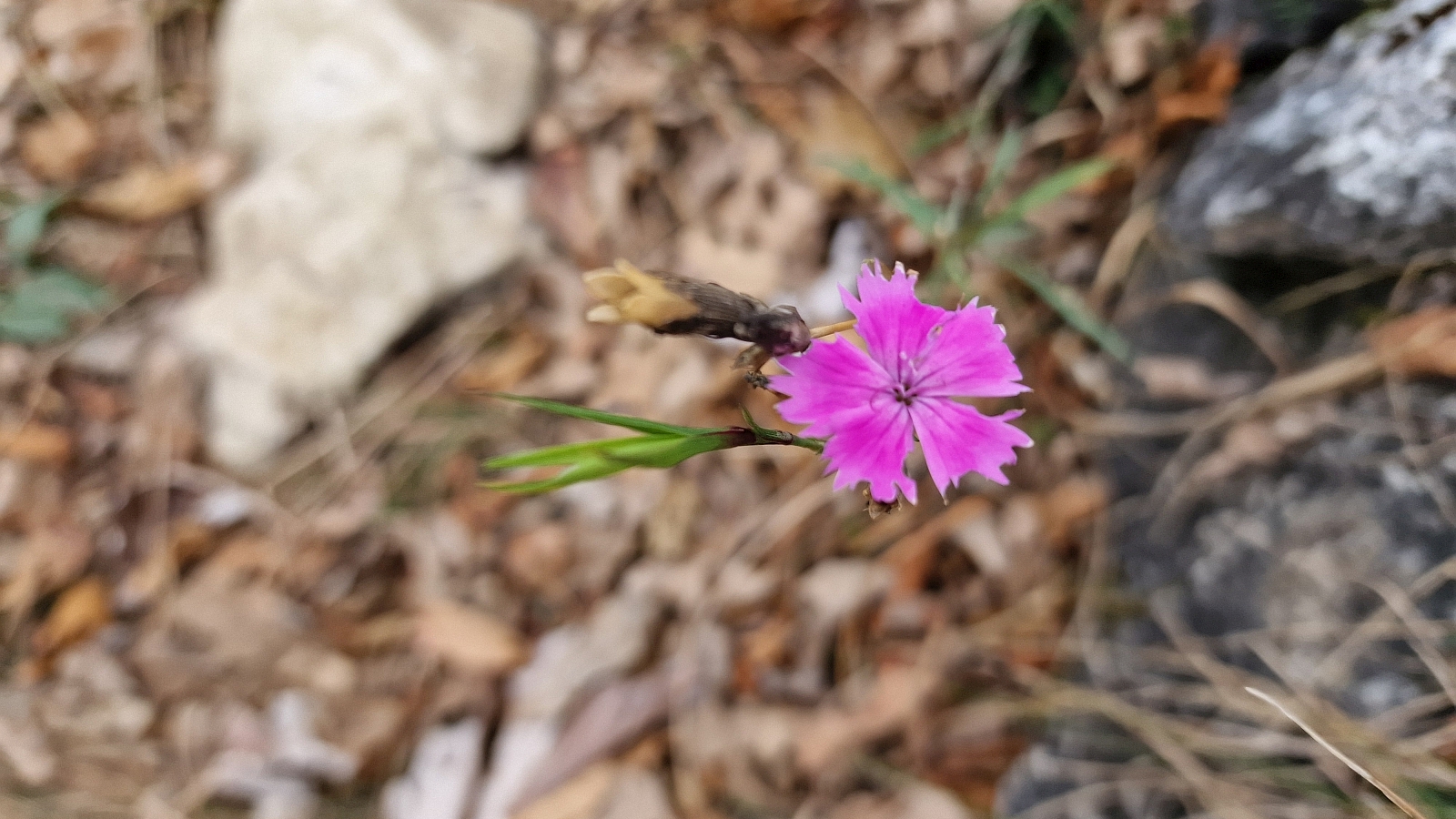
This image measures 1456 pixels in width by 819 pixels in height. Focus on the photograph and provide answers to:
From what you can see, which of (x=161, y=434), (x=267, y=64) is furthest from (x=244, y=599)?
(x=267, y=64)

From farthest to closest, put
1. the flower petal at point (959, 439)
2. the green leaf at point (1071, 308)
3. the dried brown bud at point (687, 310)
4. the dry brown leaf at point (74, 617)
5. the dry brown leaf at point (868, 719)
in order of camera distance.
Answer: the dry brown leaf at point (74, 617), the dry brown leaf at point (868, 719), the green leaf at point (1071, 308), the flower petal at point (959, 439), the dried brown bud at point (687, 310)

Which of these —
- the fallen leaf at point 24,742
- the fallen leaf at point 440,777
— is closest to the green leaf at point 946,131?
the fallen leaf at point 440,777

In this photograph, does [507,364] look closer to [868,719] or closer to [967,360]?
[868,719]

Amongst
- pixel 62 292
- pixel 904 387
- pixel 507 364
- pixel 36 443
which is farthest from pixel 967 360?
pixel 62 292

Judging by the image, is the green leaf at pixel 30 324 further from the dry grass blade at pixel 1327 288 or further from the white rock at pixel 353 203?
the dry grass blade at pixel 1327 288

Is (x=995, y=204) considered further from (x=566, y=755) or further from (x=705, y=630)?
(x=566, y=755)

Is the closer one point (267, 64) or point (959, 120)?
point (959, 120)

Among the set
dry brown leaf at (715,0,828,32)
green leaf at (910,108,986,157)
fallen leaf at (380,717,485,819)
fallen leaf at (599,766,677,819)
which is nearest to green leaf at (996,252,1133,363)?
green leaf at (910,108,986,157)
